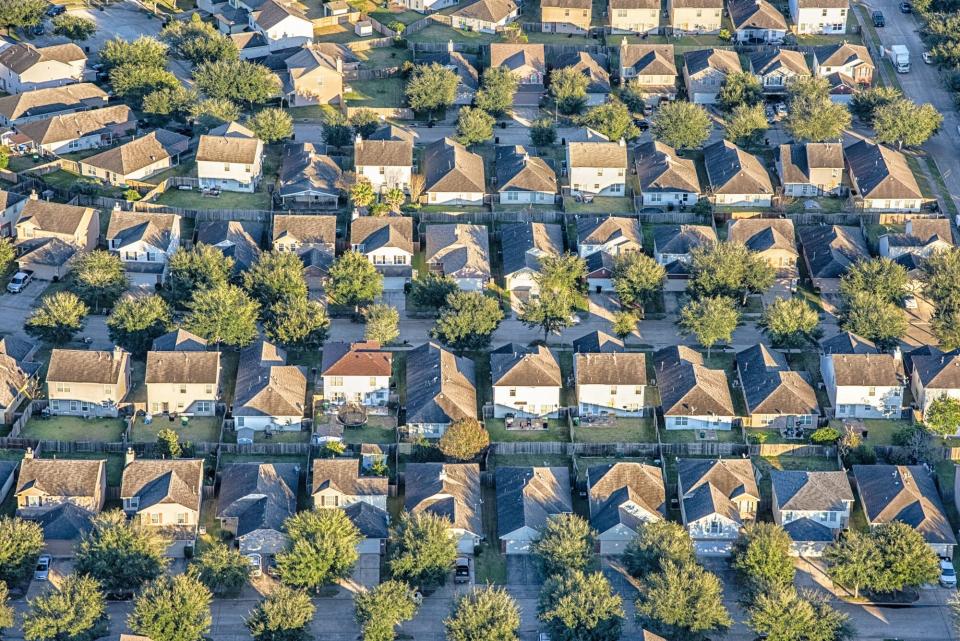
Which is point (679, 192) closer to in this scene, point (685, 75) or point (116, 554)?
point (685, 75)

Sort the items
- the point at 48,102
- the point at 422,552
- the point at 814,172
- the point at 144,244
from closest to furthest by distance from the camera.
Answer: the point at 422,552 < the point at 144,244 < the point at 814,172 < the point at 48,102

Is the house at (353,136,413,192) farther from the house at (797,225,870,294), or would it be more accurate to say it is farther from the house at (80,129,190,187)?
the house at (797,225,870,294)

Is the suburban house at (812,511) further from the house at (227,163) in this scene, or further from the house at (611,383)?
the house at (227,163)

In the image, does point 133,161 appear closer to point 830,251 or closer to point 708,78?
point 708,78

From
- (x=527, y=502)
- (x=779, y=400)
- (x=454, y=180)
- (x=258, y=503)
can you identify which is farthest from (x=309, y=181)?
(x=779, y=400)

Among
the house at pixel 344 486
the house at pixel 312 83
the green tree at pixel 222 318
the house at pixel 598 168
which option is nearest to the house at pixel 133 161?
the house at pixel 312 83

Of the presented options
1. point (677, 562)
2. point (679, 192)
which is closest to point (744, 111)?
point (679, 192)
